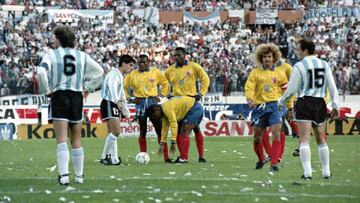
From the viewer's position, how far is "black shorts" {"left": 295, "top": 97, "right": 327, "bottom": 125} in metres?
15.2

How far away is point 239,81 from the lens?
40.7 metres

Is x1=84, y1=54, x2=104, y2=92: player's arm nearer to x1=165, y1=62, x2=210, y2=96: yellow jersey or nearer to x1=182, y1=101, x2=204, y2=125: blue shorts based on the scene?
x1=182, y1=101, x2=204, y2=125: blue shorts

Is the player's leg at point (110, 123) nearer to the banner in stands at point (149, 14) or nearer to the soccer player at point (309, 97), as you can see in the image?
the soccer player at point (309, 97)

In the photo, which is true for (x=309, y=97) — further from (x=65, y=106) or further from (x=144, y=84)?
(x=144, y=84)

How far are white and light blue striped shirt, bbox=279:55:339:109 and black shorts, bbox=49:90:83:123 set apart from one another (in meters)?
3.33

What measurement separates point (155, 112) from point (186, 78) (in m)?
0.93

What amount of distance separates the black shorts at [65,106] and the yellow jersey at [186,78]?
6.40 metres

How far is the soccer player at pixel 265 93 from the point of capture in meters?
17.7

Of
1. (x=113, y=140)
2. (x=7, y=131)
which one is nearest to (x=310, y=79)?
(x=113, y=140)

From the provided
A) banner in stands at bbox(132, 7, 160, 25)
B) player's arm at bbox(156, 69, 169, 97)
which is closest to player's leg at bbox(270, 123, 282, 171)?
player's arm at bbox(156, 69, 169, 97)

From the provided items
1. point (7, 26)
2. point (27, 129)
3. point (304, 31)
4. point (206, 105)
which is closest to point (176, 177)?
point (27, 129)

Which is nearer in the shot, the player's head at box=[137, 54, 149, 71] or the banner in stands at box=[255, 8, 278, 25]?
the player's head at box=[137, 54, 149, 71]

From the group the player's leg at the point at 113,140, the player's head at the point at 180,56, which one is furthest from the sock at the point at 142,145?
the player's head at the point at 180,56

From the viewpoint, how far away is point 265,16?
54.2 meters
